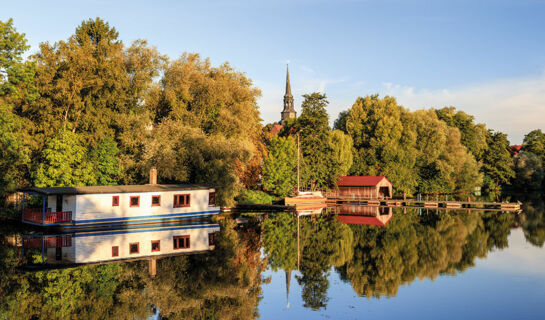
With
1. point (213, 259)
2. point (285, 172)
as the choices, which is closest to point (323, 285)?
point (213, 259)

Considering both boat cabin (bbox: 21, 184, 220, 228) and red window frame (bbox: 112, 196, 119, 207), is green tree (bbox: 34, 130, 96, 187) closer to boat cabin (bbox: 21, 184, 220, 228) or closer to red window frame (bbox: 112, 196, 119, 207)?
boat cabin (bbox: 21, 184, 220, 228)

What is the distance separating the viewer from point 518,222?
4406 centimetres

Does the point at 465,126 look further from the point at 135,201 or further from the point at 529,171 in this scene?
the point at 135,201

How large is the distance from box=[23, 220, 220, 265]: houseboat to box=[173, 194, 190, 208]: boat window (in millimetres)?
3153

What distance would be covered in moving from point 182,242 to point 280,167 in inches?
1309

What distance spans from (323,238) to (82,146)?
26560 millimetres

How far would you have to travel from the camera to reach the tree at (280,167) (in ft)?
→ 198

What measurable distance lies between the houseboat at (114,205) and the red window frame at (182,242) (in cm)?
688

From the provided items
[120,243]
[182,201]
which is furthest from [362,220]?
[120,243]

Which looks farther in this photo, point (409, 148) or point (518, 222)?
point (409, 148)

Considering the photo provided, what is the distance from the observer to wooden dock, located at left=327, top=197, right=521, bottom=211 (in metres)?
56.9

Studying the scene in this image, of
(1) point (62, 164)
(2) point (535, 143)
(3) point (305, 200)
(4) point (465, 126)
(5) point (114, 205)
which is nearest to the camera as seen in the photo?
(5) point (114, 205)

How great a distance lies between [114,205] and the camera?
33844 millimetres

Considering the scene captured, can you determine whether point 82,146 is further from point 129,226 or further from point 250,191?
point 250,191
